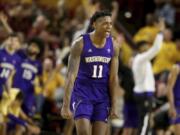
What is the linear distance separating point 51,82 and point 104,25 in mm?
6215

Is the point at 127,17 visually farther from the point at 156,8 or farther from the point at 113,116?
the point at 113,116

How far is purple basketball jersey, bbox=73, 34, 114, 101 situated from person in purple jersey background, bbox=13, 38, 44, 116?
480 cm

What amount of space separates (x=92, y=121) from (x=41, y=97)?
5.55 metres

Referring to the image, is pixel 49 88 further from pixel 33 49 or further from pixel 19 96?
pixel 19 96

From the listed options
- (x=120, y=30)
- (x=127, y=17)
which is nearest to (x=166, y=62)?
(x=120, y=30)

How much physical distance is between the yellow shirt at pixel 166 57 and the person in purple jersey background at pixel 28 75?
3175 millimetres

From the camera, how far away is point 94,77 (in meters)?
9.07

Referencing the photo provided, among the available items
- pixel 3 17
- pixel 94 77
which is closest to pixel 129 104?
pixel 3 17

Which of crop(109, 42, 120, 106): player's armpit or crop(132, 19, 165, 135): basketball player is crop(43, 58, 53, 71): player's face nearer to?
crop(132, 19, 165, 135): basketball player

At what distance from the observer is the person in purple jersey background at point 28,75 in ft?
45.5

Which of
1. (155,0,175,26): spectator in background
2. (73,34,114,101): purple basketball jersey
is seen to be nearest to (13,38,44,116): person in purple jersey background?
(155,0,175,26): spectator in background

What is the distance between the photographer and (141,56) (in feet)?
42.2

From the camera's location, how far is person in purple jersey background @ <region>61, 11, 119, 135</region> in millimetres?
8977

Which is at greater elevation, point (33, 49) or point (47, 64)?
point (33, 49)
